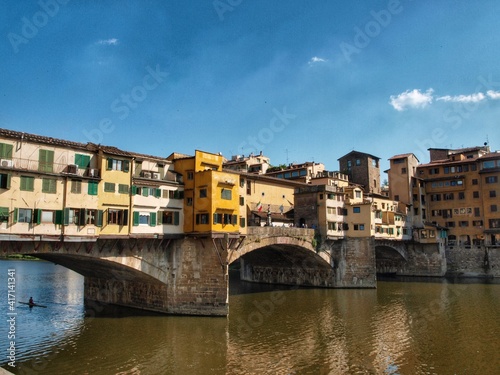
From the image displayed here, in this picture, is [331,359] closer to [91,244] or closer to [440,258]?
[91,244]

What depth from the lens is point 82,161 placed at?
3272 centimetres

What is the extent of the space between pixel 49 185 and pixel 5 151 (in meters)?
3.73

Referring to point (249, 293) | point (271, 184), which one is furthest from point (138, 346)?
point (271, 184)

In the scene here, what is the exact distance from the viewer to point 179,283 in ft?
127

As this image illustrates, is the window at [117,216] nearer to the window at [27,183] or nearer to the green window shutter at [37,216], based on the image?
the green window shutter at [37,216]

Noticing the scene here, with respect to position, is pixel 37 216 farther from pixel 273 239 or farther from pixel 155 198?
pixel 273 239

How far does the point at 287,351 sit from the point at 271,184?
33974 millimetres

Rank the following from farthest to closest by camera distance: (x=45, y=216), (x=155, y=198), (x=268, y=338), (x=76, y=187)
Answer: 1. (x=155, y=198)
2. (x=268, y=338)
3. (x=76, y=187)
4. (x=45, y=216)

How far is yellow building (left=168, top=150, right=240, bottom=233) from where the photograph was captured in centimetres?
3838

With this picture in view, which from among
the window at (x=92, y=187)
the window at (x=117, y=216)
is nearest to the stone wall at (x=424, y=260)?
the window at (x=117, y=216)

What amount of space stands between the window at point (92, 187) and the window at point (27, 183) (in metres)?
4.15

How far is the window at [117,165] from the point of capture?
33.8 meters

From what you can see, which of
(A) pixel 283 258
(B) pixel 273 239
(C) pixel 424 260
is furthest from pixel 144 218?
(C) pixel 424 260

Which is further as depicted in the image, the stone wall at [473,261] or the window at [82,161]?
the stone wall at [473,261]
